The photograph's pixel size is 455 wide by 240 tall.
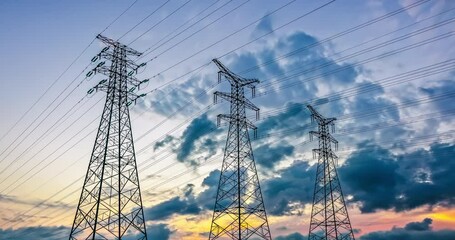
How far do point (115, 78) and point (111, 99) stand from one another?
2.10m

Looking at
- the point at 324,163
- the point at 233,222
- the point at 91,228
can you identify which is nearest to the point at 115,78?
the point at 91,228

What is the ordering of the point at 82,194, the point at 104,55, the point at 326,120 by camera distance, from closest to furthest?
the point at 82,194 → the point at 104,55 → the point at 326,120

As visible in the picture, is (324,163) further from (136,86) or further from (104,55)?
(104,55)

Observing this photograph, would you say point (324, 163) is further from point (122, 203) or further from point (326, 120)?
point (122, 203)

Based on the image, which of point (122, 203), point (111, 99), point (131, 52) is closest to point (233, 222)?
point (122, 203)

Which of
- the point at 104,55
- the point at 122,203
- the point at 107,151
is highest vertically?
the point at 104,55

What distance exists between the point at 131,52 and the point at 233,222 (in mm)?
17147

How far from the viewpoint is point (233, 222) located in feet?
106

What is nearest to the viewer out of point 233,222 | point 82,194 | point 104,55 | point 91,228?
point 91,228

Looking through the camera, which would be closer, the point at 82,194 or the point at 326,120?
the point at 82,194

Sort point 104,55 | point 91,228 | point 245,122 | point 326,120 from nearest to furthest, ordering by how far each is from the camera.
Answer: point 91,228 < point 104,55 < point 245,122 < point 326,120

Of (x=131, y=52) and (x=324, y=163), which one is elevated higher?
(x=131, y=52)

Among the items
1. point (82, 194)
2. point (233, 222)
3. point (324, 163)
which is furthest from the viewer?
point (324, 163)

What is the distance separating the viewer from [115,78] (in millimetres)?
33875
